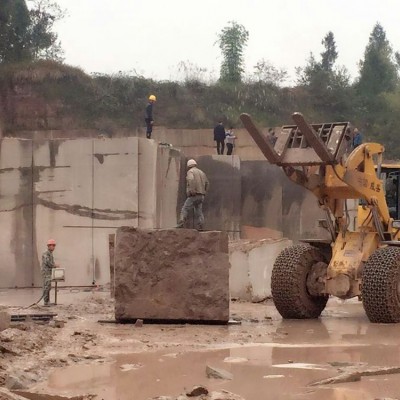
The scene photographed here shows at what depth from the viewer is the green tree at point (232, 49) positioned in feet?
152

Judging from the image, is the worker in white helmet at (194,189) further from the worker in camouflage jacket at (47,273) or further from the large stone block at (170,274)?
the large stone block at (170,274)

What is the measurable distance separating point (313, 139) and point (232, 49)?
3641cm

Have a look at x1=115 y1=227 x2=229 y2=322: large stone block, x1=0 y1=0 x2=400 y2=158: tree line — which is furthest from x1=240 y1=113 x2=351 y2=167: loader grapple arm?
x1=0 y1=0 x2=400 y2=158: tree line

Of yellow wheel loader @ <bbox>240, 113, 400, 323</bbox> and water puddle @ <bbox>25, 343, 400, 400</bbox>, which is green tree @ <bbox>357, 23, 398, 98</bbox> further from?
water puddle @ <bbox>25, 343, 400, 400</bbox>

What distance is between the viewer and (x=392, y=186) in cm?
1322

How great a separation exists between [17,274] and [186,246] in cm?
859

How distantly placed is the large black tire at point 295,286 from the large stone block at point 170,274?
1.29m

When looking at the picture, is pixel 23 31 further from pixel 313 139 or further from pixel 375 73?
pixel 313 139

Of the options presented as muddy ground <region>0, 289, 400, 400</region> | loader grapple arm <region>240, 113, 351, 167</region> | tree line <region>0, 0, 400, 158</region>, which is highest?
tree line <region>0, 0, 400, 158</region>

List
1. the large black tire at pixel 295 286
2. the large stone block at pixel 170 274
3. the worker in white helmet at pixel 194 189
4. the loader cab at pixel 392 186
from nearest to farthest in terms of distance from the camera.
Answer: the large stone block at pixel 170 274, the large black tire at pixel 295 286, the loader cab at pixel 392 186, the worker in white helmet at pixel 194 189

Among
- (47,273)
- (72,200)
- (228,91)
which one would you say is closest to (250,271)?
(47,273)

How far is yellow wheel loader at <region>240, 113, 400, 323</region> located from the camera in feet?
37.1

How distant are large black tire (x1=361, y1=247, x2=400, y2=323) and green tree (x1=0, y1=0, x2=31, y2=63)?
32045 mm

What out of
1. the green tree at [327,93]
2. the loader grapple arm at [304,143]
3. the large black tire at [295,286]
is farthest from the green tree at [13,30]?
the loader grapple arm at [304,143]
